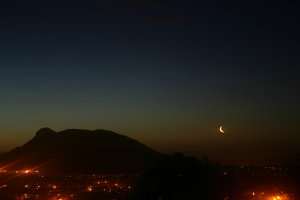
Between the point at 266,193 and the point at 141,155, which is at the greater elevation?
the point at 141,155

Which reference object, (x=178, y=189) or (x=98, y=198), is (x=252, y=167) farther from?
(x=178, y=189)

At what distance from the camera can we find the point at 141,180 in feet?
92.7

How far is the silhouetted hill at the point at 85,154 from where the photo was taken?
16500 cm

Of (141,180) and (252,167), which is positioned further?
(252,167)

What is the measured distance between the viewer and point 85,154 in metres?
174

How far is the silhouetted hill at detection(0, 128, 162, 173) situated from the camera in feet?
541

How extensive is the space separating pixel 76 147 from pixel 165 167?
Answer: 517 ft

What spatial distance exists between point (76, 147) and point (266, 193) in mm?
136486

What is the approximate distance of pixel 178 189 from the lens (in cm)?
2717

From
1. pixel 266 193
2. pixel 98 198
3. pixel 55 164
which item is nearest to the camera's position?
pixel 266 193

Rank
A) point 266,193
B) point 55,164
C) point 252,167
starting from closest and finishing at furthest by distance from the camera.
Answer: point 266,193
point 252,167
point 55,164

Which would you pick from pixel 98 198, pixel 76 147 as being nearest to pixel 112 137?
pixel 76 147

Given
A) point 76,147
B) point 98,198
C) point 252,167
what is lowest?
point 98,198

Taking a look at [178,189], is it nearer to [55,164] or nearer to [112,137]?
[55,164]
